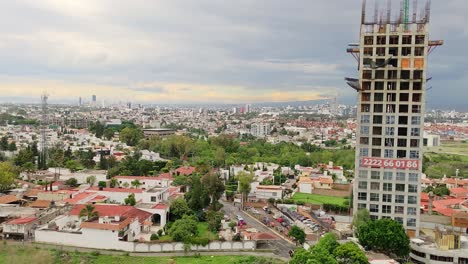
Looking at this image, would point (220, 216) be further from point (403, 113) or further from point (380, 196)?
point (403, 113)

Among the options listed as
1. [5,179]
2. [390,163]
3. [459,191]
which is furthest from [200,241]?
[459,191]

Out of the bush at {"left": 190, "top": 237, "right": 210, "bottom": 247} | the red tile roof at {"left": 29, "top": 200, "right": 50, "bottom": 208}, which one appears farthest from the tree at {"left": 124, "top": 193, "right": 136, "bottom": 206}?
the bush at {"left": 190, "top": 237, "right": 210, "bottom": 247}

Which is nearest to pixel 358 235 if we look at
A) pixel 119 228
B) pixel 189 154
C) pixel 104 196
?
pixel 119 228

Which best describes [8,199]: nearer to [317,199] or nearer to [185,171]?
[185,171]

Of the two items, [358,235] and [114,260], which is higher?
[358,235]

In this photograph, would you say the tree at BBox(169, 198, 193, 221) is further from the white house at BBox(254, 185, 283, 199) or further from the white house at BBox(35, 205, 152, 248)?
the white house at BBox(254, 185, 283, 199)

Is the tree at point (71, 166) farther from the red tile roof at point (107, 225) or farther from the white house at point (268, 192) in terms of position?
the red tile roof at point (107, 225)

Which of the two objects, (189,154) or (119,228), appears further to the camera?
(189,154)
